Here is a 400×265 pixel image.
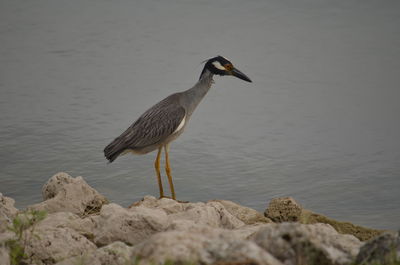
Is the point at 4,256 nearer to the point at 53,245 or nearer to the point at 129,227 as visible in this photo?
the point at 53,245

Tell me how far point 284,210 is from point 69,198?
6.84ft

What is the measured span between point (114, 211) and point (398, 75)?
786cm

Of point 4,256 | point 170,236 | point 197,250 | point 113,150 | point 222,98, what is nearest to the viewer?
point 197,250

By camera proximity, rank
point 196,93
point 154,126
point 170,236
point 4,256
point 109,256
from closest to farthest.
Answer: point 170,236 → point 4,256 → point 109,256 → point 154,126 → point 196,93

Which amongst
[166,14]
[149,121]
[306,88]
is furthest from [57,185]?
[166,14]

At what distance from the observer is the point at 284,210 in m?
7.28

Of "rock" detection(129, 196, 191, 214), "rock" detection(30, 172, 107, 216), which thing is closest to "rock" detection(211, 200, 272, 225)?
"rock" detection(129, 196, 191, 214)

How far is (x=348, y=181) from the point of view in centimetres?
943

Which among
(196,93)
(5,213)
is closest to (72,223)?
(5,213)

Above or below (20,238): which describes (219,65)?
above

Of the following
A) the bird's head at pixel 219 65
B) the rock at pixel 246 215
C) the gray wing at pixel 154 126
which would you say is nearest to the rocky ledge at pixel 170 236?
the rock at pixel 246 215

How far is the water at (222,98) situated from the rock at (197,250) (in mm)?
4400

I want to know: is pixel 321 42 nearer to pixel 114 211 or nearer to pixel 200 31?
pixel 200 31

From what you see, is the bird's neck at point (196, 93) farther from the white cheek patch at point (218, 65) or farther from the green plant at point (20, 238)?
the green plant at point (20, 238)
